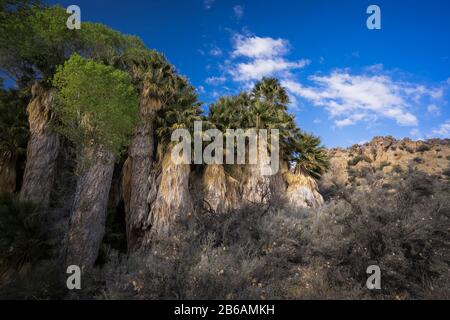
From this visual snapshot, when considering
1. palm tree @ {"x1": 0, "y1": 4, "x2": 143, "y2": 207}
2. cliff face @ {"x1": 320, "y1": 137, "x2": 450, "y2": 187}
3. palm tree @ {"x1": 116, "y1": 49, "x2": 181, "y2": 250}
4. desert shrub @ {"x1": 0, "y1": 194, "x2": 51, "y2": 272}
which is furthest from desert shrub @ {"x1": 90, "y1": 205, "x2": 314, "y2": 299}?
cliff face @ {"x1": 320, "y1": 137, "x2": 450, "y2": 187}

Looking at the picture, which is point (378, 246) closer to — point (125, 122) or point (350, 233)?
point (350, 233)

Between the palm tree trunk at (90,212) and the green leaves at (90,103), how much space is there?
76 cm

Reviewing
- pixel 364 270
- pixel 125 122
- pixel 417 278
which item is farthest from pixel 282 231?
pixel 125 122

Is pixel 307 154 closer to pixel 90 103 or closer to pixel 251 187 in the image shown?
pixel 251 187

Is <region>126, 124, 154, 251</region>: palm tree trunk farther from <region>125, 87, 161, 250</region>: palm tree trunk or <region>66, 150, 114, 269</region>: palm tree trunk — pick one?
<region>66, 150, 114, 269</region>: palm tree trunk

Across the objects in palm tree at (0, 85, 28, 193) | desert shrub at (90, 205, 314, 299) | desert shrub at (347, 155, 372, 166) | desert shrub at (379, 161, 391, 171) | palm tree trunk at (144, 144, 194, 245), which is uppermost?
desert shrub at (347, 155, 372, 166)

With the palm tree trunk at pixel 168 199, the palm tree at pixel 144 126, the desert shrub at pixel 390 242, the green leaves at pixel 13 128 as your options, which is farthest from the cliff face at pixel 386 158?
the green leaves at pixel 13 128

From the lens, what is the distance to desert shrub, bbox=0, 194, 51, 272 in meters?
8.83

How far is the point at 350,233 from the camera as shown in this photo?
7055 millimetres

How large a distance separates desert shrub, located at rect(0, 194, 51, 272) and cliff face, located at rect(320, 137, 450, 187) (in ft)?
85.0

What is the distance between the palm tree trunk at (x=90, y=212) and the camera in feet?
31.6

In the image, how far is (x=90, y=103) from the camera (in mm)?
11320

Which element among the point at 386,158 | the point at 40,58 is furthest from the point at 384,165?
the point at 40,58

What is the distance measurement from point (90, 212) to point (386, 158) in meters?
37.7
